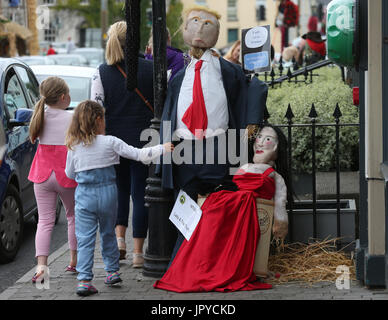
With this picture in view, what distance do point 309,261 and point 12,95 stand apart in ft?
10.9

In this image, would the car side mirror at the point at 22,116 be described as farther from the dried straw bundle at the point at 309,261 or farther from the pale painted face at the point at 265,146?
the dried straw bundle at the point at 309,261

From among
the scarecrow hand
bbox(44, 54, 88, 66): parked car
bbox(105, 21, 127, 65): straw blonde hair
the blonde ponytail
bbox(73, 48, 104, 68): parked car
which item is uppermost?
→ bbox(73, 48, 104, 68): parked car

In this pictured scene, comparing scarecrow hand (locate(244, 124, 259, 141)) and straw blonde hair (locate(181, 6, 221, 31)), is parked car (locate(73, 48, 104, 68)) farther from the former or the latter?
scarecrow hand (locate(244, 124, 259, 141))

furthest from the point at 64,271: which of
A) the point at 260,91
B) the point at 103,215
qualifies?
the point at 260,91

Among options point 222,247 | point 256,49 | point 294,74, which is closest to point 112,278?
point 222,247

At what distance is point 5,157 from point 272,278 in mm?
2650

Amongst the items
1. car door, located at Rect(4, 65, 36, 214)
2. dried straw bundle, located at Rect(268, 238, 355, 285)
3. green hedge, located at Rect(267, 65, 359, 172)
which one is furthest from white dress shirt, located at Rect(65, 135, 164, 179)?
green hedge, located at Rect(267, 65, 359, 172)

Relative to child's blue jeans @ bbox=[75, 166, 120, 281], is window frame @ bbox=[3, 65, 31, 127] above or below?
above

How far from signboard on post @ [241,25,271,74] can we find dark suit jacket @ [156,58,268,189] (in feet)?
4.04

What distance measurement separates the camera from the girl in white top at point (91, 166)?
5.67 metres

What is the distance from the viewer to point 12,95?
307 inches

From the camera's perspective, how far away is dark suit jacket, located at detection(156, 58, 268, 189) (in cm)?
592

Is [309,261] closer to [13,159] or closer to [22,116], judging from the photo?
[22,116]
